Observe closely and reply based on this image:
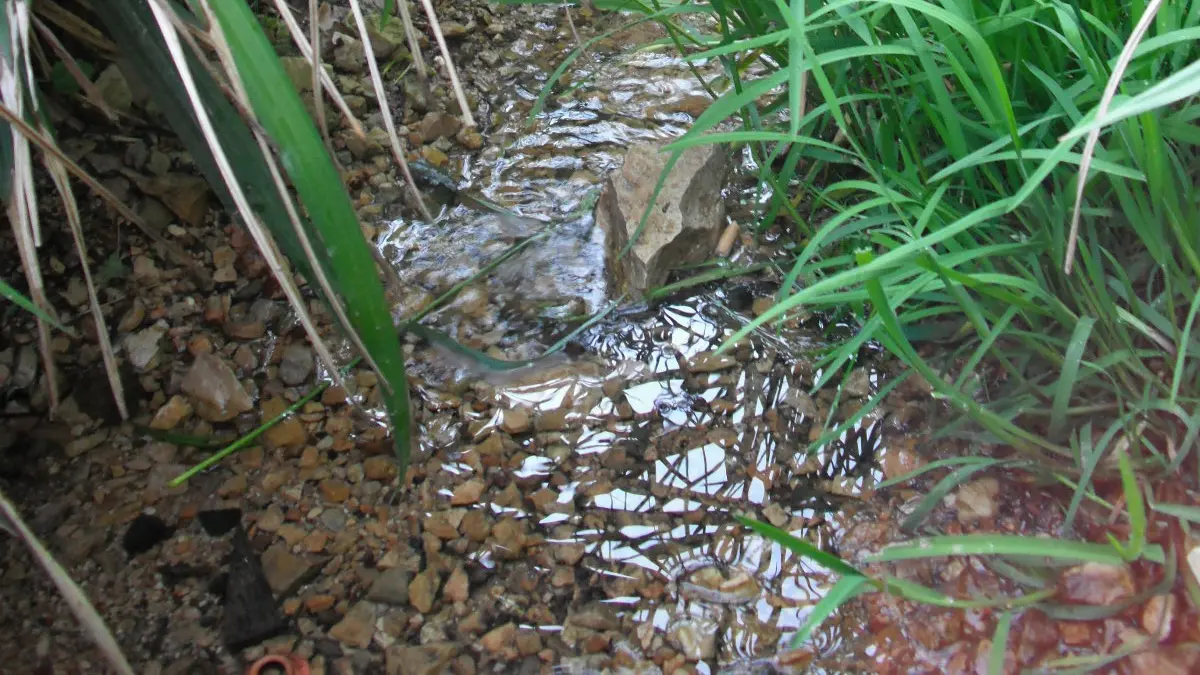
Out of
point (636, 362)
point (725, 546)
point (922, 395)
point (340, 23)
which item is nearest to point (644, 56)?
point (340, 23)

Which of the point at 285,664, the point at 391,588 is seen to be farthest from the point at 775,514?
the point at 285,664

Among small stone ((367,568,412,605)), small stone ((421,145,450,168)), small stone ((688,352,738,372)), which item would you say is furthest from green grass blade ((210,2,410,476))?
small stone ((421,145,450,168))

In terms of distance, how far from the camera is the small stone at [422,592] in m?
0.95

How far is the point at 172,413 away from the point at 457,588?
15.7 inches

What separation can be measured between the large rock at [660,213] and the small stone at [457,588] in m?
0.46

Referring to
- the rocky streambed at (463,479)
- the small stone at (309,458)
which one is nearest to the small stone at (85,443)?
the rocky streambed at (463,479)

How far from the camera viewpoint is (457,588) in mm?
968

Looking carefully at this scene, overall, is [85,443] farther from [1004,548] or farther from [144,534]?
[1004,548]

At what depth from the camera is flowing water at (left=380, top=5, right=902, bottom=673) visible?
0.96 m

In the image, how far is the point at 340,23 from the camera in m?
1.57

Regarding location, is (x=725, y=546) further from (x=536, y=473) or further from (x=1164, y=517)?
(x=1164, y=517)

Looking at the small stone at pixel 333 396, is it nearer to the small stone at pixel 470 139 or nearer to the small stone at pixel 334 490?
the small stone at pixel 334 490

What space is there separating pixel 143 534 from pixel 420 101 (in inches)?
32.4

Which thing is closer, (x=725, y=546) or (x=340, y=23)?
(x=725, y=546)
